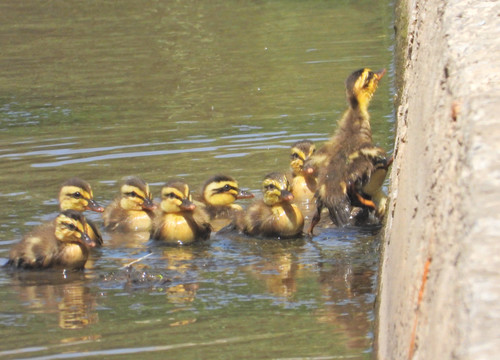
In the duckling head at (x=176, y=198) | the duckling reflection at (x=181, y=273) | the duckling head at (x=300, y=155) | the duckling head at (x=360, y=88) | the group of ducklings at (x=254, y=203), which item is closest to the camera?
the duckling reflection at (x=181, y=273)

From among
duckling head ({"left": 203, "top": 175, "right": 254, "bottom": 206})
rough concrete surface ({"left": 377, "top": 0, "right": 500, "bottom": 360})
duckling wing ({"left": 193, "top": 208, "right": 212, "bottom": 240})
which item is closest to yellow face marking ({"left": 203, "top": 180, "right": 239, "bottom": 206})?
duckling head ({"left": 203, "top": 175, "right": 254, "bottom": 206})

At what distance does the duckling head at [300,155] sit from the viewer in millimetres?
7359

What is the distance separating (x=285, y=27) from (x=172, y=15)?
2423mm

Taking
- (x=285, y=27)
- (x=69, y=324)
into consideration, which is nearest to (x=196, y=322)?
(x=69, y=324)

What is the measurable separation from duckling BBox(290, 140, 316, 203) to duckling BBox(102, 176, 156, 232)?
3.64 ft

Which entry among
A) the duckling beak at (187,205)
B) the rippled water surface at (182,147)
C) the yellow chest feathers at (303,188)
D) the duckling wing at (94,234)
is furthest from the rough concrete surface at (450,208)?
the yellow chest feathers at (303,188)

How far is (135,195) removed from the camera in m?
6.85

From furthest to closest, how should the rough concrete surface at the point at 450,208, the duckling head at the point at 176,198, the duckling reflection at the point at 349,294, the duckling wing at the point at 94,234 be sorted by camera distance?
the duckling head at the point at 176,198 < the duckling wing at the point at 94,234 < the duckling reflection at the point at 349,294 < the rough concrete surface at the point at 450,208

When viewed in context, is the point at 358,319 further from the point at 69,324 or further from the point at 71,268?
the point at 71,268

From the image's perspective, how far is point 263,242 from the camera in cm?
636

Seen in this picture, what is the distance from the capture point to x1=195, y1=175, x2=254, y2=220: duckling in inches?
271

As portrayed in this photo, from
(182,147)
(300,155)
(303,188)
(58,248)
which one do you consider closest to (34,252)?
(58,248)

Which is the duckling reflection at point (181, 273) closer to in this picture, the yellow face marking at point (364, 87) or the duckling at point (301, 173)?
the duckling at point (301, 173)

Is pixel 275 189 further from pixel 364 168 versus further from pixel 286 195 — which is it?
pixel 364 168
